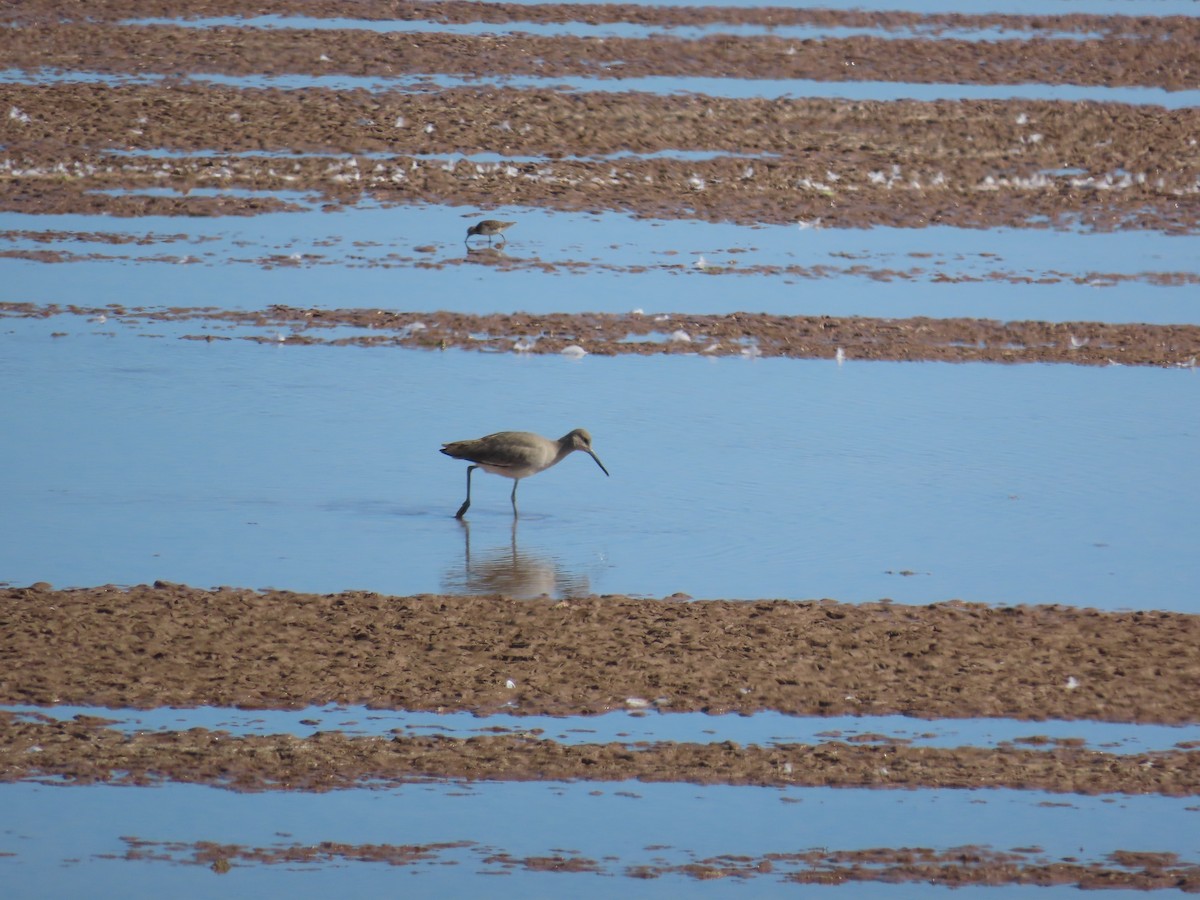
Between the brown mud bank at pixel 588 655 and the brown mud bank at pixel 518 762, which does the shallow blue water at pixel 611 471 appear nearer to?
the brown mud bank at pixel 588 655

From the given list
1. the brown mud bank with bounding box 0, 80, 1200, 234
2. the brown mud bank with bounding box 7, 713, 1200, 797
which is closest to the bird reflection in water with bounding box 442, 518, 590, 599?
the brown mud bank with bounding box 7, 713, 1200, 797

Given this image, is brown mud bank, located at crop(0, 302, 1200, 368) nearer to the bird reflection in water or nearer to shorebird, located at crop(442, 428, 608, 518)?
shorebird, located at crop(442, 428, 608, 518)

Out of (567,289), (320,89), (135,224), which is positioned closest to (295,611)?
(567,289)

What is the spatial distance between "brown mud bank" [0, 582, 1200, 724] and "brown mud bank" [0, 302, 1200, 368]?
258 inches

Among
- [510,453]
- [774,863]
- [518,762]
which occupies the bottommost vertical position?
[774,863]

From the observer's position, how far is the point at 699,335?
697 inches

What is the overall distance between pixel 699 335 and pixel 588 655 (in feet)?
26.1

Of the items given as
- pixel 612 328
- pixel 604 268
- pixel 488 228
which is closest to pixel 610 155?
pixel 488 228

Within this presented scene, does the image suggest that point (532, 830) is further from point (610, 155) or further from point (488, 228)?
point (610, 155)

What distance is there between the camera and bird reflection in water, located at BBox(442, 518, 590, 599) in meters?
11.3

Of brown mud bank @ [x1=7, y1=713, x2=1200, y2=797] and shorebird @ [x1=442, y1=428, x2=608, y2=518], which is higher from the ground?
shorebird @ [x1=442, y1=428, x2=608, y2=518]

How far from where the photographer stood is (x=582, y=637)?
406 inches

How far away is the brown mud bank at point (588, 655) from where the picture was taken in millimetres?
9500

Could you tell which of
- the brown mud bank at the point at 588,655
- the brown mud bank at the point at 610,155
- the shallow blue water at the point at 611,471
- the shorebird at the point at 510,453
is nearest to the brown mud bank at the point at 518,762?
the brown mud bank at the point at 588,655
